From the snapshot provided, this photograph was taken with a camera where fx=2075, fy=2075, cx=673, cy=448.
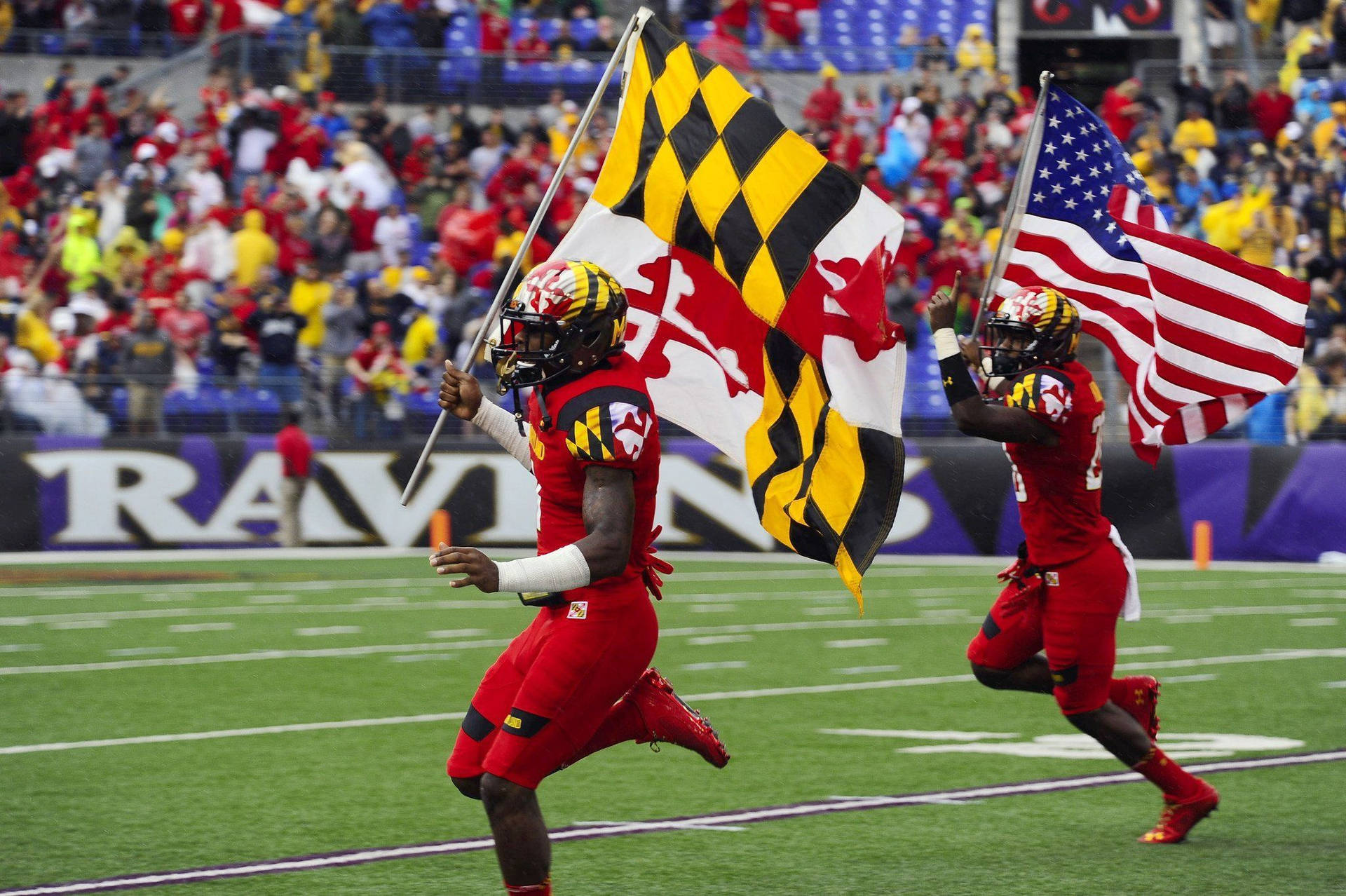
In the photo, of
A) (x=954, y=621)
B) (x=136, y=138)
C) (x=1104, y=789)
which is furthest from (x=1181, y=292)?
(x=136, y=138)

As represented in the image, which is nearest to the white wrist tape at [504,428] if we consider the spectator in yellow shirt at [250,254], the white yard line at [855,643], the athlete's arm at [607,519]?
the athlete's arm at [607,519]

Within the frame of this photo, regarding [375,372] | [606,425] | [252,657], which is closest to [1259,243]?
[375,372]

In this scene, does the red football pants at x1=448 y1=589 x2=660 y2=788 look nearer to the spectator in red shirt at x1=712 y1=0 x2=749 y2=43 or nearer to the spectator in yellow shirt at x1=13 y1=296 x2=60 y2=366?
the spectator in yellow shirt at x1=13 y1=296 x2=60 y2=366

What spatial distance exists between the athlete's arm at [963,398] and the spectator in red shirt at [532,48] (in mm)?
17859

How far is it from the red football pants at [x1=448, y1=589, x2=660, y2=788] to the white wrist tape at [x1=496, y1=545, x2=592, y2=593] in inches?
10.2

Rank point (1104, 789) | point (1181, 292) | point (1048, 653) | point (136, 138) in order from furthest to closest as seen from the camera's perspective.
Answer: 1. point (136, 138)
2. point (1181, 292)
3. point (1104, 789)
4. point (1048, 653)

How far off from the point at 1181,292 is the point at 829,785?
103 inches

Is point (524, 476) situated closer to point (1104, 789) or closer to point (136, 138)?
point (136, 138)

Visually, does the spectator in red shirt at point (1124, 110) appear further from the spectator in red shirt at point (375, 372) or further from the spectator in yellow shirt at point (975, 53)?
the spectator in red shirt at point (375, 372)

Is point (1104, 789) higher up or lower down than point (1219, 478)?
higher up

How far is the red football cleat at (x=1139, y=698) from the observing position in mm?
7430

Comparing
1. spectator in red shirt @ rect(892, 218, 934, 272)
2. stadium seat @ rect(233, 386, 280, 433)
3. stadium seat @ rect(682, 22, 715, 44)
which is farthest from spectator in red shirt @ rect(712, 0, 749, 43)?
stadium seat @ rect(233, 386, 280, 433)

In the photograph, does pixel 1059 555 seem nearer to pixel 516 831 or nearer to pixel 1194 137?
pixel 516 831

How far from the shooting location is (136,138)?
22750mm
